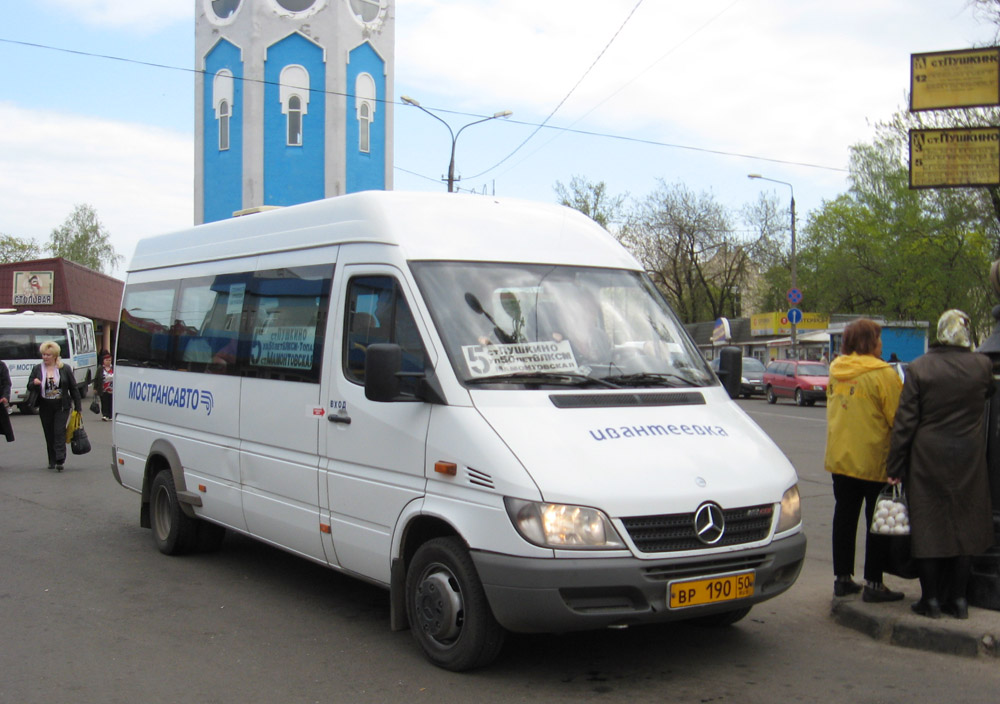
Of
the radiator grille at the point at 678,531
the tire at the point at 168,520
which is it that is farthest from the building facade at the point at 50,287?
the radiator grille at the point at 678,531

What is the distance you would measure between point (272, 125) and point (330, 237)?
31580 millimetres

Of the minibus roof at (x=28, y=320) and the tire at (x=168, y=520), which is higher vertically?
the minibus roof at (x=28, y=320)

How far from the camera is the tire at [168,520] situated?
7.93m

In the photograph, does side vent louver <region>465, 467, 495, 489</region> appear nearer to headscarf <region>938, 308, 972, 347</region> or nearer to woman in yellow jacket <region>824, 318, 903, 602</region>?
woman in yellow jacket <region>824, 318, 903, 602</region>

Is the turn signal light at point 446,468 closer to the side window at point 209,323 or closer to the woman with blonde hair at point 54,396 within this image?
the side window at point 209,323

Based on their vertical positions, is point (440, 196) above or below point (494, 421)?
above

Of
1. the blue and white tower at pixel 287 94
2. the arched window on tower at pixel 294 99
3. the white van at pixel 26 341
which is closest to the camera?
the white van at pixel 26 341

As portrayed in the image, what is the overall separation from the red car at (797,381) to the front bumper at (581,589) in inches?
1180

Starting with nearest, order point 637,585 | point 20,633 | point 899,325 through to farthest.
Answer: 1. point 637,585
2. point 20,633
3. point 899,325

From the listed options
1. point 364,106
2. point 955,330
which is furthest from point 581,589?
point 364,106

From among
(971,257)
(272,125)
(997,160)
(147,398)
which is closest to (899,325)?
(971,257)

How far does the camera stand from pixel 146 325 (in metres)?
8.85

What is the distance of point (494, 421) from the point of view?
16.0 feet

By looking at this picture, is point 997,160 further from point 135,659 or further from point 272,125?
point 272,125
